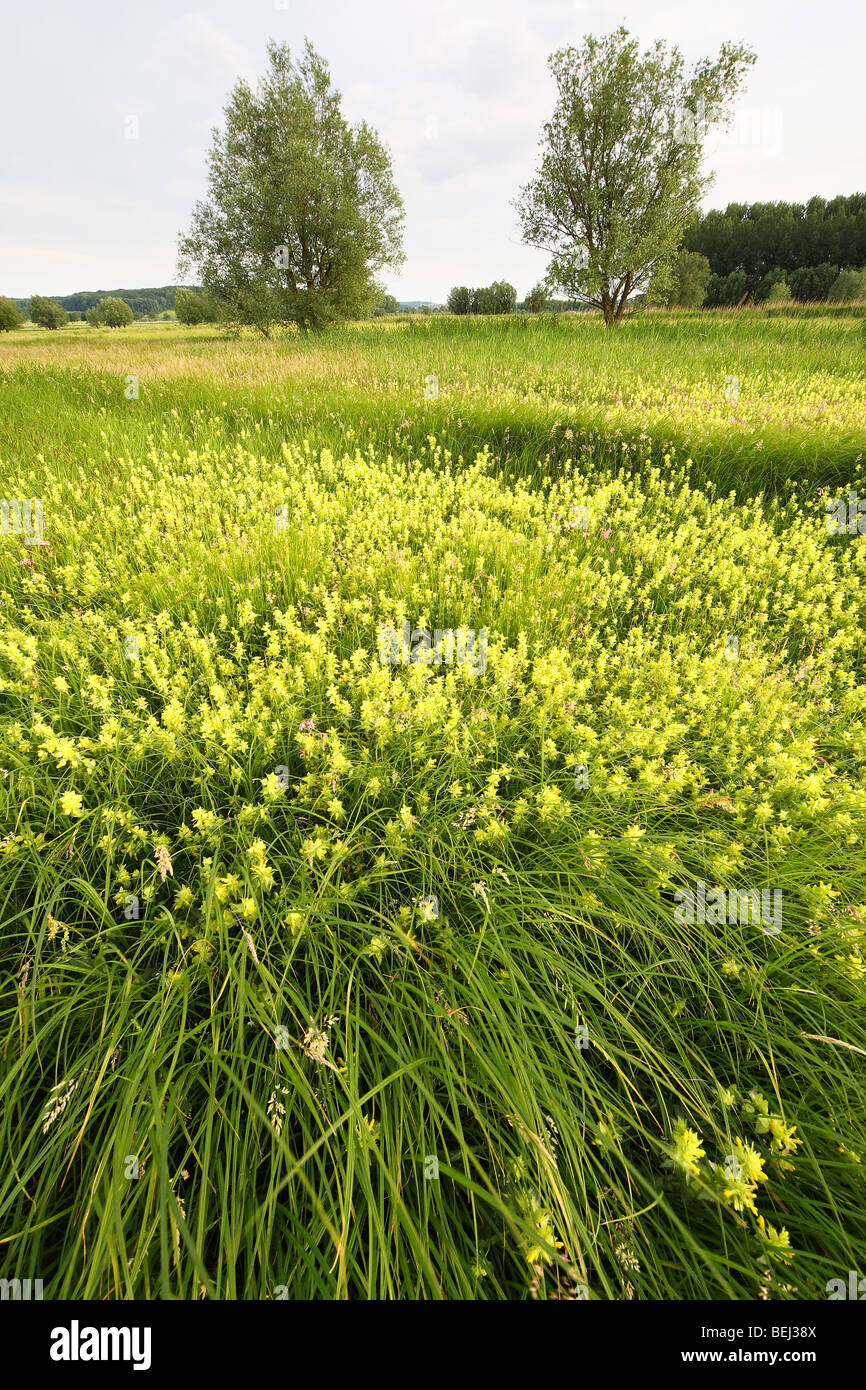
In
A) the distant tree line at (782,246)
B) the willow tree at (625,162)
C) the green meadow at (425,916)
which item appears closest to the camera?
the green meadow at (425,916)

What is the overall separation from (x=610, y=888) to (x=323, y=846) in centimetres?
115

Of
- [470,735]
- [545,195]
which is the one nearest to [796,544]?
[470,735]

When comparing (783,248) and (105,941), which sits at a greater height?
(783,248)

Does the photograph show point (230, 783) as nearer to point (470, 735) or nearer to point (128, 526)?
point (470, 735)

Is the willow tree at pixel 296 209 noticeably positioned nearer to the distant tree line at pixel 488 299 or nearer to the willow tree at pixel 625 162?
the willow tree at pixel 625 162

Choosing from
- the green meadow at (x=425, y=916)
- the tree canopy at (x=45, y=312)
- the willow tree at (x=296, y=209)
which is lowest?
the green meadow at (x=425, y=916)

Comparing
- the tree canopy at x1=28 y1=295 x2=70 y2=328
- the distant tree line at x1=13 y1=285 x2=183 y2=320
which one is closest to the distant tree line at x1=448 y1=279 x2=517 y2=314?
the tree canopy at x1=28 y1=295 x2=70 y2=328

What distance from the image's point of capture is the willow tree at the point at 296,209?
2338 centimetres

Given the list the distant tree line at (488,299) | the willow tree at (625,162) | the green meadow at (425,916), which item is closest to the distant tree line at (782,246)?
the distant tree line at (488,299)

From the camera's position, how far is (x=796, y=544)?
5.22 metres

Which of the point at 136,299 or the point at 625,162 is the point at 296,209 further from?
the point at 136,299

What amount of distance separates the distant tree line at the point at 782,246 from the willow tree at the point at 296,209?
37.1m

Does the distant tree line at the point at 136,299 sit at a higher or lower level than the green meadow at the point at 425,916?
higher

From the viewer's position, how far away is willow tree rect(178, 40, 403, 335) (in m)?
23.4
